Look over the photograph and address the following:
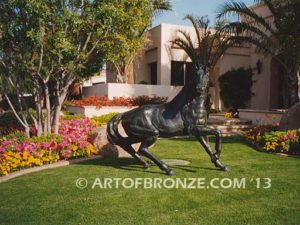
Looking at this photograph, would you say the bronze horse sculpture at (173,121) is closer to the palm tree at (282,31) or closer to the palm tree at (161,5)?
the palm tree at (282,31)

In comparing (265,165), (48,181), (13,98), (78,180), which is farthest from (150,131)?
(13,98)

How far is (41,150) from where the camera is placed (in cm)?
805

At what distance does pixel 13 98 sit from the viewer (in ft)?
77.2

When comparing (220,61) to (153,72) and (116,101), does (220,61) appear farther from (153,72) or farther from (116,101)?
(116,101)

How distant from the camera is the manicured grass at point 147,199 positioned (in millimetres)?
4684

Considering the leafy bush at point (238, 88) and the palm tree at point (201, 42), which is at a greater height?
the palm tree at point (201, 42)

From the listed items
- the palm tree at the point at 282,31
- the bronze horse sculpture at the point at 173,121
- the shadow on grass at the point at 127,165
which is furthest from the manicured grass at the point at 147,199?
the palm tree at the point at 282,31

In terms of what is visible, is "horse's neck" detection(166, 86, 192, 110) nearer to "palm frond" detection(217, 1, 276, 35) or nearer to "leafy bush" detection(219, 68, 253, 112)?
"palm frond" detection(217, 1, 276, 35)

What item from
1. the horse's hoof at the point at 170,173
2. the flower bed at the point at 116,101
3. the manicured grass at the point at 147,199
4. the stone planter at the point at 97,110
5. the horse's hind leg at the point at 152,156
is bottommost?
the manicured grass at the point at 147,199

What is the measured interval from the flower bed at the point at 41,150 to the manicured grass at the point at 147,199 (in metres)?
0.65

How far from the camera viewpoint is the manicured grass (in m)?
4.68

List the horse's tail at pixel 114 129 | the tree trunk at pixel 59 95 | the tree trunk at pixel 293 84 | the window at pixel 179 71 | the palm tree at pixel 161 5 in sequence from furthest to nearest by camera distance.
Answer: the window at pixel 179 71, the palm tree at pixel 161 5, the tree trunk at pixel 293 84, the tree trunk at pixel 59 95, the horse's tail at pixel 114 129

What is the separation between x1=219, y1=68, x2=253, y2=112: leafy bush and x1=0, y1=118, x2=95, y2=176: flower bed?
13046 millimetres

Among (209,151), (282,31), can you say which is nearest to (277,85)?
(282,31)
